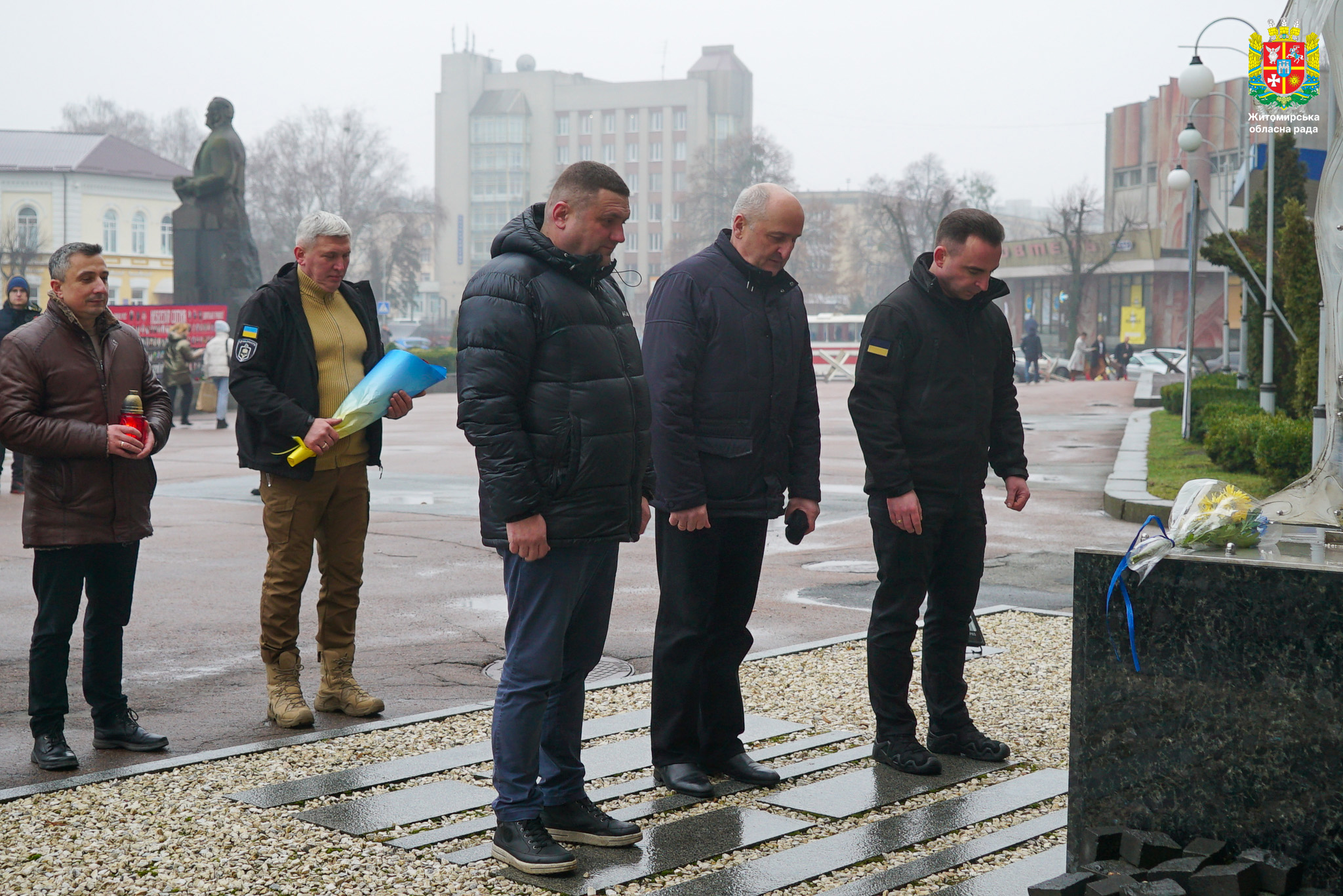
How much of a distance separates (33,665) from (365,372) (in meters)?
1.73

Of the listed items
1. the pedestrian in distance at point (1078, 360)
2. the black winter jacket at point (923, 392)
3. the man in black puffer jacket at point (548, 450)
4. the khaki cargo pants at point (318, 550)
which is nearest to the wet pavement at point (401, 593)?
the khaki cargo pants at point (318, 550)

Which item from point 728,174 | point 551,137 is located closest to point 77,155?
point 728,174

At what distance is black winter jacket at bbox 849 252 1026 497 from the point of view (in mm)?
5262

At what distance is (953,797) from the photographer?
15.9 feet

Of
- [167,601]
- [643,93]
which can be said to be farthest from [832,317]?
[643,93]

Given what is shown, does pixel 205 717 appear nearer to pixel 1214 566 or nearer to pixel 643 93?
pixel 1214 566

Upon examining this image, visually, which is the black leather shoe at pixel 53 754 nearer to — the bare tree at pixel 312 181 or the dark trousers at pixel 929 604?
the dark trousers at pixel 929 604

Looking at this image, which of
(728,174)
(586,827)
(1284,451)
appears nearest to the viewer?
(586,827)

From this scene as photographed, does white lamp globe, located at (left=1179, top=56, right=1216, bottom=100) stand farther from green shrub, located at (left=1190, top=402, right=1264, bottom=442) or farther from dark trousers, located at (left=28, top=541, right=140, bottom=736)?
dark trousers, located at (left=28, top=541, right=140, bottom=736)

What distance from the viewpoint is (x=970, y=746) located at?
17.5ft

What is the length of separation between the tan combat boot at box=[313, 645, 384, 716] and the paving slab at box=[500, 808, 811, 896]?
6.41ft

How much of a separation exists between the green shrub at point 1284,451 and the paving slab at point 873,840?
9.43 meters

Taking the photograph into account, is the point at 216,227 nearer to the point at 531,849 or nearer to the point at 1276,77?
the point at 1276,77

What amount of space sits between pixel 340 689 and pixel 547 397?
7.95 feet
